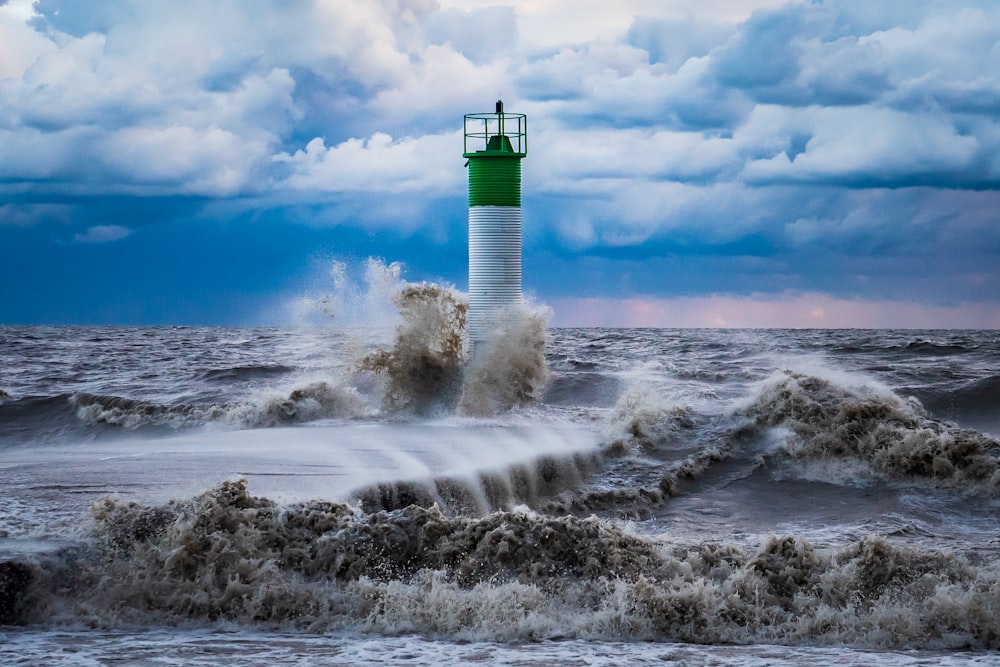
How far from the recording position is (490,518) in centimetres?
811

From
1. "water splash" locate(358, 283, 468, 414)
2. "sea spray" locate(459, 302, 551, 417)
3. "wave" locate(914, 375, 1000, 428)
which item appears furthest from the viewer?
"water splash" locate(358, 283, 468, 414)

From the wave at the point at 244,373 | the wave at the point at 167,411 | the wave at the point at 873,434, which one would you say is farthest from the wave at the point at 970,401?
the wave at the point at 244,373

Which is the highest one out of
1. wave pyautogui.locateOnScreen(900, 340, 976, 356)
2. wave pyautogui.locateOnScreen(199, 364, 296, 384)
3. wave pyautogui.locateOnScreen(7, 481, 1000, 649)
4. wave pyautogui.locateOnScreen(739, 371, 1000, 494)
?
wave pyautogui.locateOnScreen(900, 340, 976, 356)

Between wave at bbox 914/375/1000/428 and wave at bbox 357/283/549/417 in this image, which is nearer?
wave at bbox 357/283/549/417

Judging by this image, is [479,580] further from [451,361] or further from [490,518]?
[451,361]

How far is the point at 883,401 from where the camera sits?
13.8 meters

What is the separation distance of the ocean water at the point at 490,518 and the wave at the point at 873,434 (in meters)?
0.04

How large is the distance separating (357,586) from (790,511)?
539 centimetres

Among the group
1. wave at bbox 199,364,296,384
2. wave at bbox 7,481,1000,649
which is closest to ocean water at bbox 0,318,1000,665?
wave at bbox 7,481,1000,649

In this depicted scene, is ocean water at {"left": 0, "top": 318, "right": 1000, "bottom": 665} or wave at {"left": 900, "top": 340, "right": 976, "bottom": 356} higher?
wave at {"left": 900, "top": 340, "right": 976, "bottom": 356}

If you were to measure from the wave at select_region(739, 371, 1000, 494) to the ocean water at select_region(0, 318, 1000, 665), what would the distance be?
4cm

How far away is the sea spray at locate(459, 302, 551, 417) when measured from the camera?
15.7 m

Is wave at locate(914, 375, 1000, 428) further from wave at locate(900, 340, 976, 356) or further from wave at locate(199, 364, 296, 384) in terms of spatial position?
wave at locate(199, 364, 296, 384)

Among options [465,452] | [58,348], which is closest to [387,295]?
[465,452]
